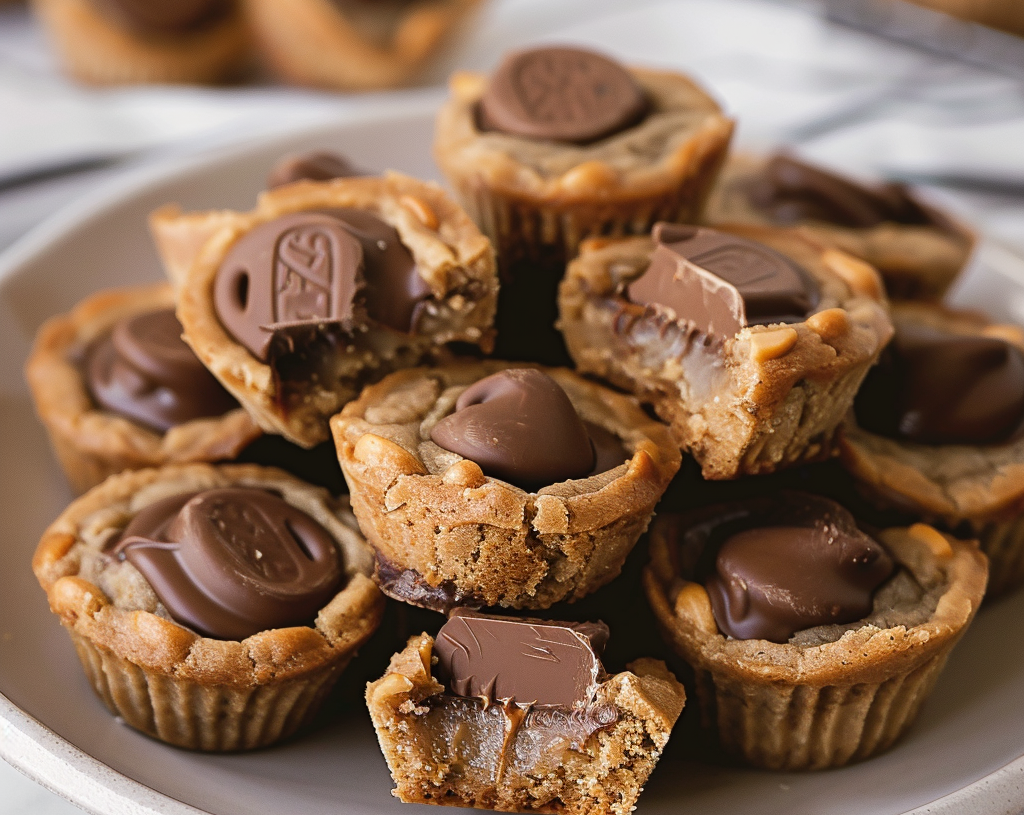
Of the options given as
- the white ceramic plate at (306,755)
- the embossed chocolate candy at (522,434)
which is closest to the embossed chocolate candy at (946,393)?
the white ceramic plate at (306,755)

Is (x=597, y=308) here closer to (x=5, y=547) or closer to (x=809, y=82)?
(x=5, y=547)

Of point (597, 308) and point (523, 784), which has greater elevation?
point (597, 308)

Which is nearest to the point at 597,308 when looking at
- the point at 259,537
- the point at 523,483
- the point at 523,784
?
the point at 523,483

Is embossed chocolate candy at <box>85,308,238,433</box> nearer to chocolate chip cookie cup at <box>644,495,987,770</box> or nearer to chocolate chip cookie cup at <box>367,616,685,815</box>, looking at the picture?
chocolate chip cookie cup at <box>367,616,685,815</box>

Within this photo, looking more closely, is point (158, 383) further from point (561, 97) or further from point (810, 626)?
point (810, 626)

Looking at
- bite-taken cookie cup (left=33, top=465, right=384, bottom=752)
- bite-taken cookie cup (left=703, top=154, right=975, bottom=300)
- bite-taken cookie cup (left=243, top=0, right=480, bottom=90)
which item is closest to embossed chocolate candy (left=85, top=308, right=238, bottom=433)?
bite-taken cookie cup (left=33, top=465, right=384, bottom=752)

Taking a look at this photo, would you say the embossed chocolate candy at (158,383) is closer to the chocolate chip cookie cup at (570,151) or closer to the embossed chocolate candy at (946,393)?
the chocolate chip cookie cup at (570,151)

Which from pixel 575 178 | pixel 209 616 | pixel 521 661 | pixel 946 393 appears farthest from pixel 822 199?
pixel 209 616
